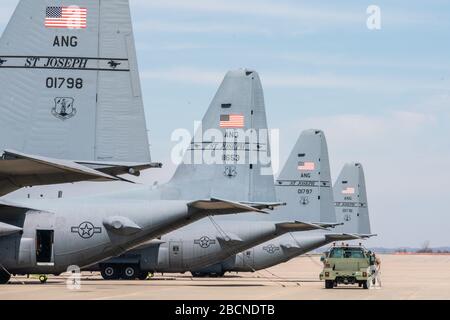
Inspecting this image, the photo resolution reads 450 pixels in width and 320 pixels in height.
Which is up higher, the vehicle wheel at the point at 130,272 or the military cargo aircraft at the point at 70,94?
the military cargo aircraft at the point at 70,94

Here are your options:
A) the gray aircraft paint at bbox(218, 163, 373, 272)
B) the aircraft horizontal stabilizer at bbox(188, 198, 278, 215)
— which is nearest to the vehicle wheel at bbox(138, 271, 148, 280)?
the gray aircraft paint at bbox(218, 163, 373, 272)

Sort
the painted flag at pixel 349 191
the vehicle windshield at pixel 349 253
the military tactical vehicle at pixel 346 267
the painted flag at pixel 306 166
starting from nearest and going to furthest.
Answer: the military tactical vehicle at pixel 346 267 → the vehicle windshield at pixel 349 253 → the painted flag at pixel 306 166 → the painted flag at pixel 349 191

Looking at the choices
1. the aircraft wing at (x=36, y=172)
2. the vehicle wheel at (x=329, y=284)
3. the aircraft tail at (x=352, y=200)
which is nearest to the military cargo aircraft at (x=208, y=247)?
the vehicle wheel at (x=329, y=284)

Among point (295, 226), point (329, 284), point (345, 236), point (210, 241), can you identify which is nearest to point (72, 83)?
point (329, 284)

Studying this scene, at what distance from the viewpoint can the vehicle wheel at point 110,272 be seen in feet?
166

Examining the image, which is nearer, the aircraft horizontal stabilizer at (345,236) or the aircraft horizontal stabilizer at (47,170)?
the aircraft horizontal stabilizer at (47,170)

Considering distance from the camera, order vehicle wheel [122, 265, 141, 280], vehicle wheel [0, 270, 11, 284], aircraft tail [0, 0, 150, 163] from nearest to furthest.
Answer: aircraft tail [0, 0, 150, 163] < vehicle wheel [0, 270, 11, 284] < vehicle wheel [122, 265, 141, 280]

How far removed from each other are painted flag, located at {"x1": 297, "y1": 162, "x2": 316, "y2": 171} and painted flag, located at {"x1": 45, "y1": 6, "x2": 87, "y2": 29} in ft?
108

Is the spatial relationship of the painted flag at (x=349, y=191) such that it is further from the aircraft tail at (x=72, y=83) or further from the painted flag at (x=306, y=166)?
the aircraft tail at (x=72, y=83)

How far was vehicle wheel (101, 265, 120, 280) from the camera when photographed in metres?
50.7

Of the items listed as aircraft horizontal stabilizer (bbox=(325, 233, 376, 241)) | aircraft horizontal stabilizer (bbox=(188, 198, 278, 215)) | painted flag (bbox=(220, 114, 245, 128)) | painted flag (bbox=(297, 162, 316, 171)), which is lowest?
aircraft horizontal stabilizer (bbox=(188, 198, 278, 215))

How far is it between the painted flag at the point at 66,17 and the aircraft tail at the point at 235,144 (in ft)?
48.3

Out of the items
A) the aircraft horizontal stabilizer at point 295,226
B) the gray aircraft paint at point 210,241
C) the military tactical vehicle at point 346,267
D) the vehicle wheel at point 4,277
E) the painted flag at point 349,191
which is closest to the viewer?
the vehicle wheel at point 4,277

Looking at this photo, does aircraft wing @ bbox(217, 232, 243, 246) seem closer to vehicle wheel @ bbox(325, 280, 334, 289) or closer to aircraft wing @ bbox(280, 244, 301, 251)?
vehicle wheel @ bbox(325, 280, 334, 289)
